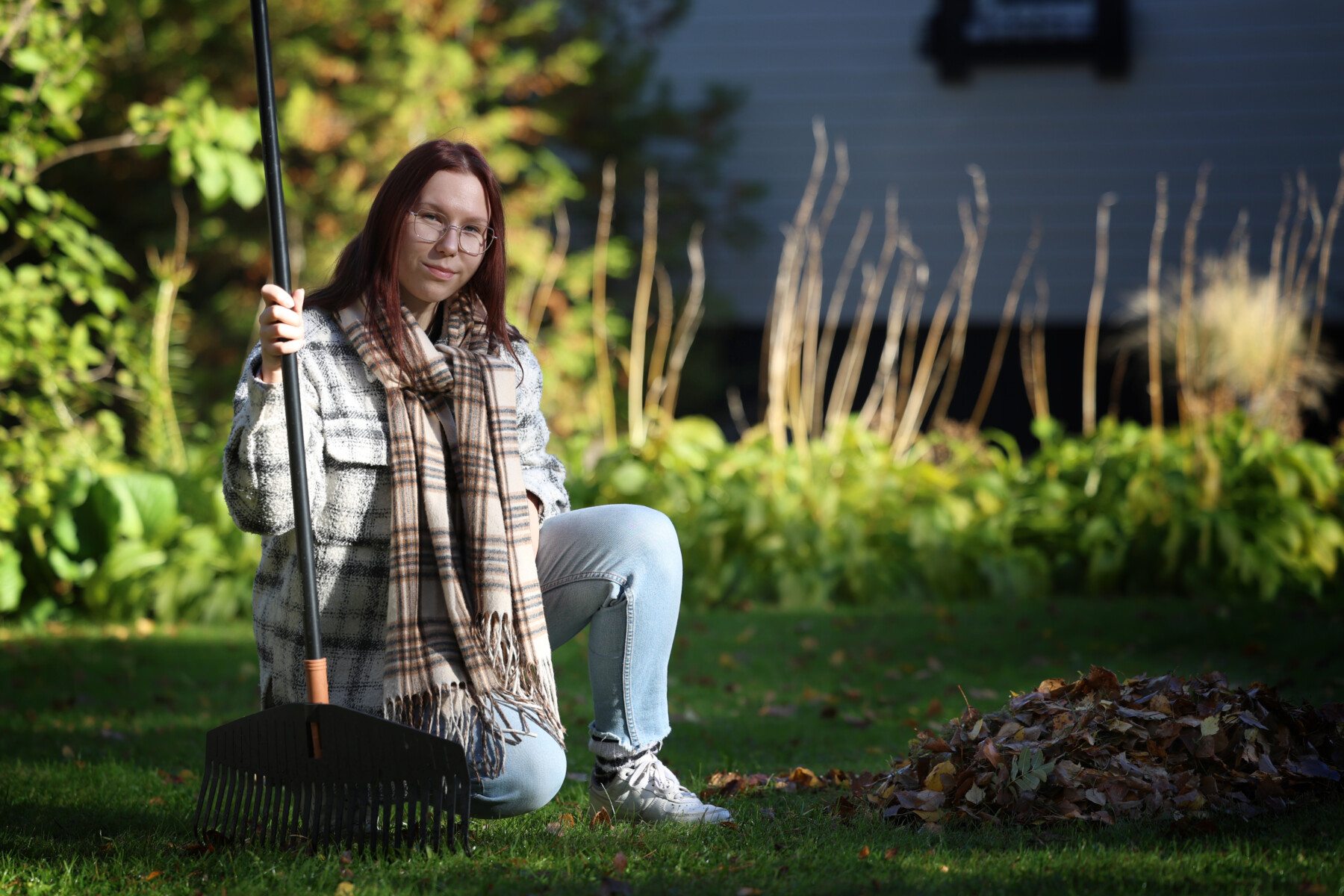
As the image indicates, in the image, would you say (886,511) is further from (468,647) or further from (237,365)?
(237,365)

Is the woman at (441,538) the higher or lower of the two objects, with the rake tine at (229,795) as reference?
higher

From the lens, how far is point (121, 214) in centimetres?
710

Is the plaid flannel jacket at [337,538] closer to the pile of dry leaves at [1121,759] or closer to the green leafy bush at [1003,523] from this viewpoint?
the pile of dry leaves at [1121,759]

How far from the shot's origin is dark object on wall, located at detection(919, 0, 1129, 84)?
7.74 meters

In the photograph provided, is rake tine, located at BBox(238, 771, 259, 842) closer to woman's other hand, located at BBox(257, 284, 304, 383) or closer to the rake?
the rake

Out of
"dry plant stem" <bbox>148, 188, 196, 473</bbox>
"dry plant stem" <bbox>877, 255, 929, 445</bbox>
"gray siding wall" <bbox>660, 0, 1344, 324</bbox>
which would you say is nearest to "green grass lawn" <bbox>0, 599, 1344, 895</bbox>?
"dry plant stem" <bbox>148, 188, 196, 473</bbox>

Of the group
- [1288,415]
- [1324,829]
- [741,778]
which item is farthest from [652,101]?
[1324,829]

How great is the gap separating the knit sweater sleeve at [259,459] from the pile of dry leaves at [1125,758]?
4.00ft

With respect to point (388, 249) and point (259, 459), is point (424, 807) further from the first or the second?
point (388, 249)

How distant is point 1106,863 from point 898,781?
50cm

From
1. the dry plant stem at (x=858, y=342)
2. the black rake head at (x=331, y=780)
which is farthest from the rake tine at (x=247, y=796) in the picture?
the dry plant stem at (x=858, y=342)

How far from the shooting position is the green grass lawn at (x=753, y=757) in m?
1.84

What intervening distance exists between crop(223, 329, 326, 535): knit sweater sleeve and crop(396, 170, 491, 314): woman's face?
0.31m

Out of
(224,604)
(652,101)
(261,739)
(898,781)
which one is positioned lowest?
(224,604)
